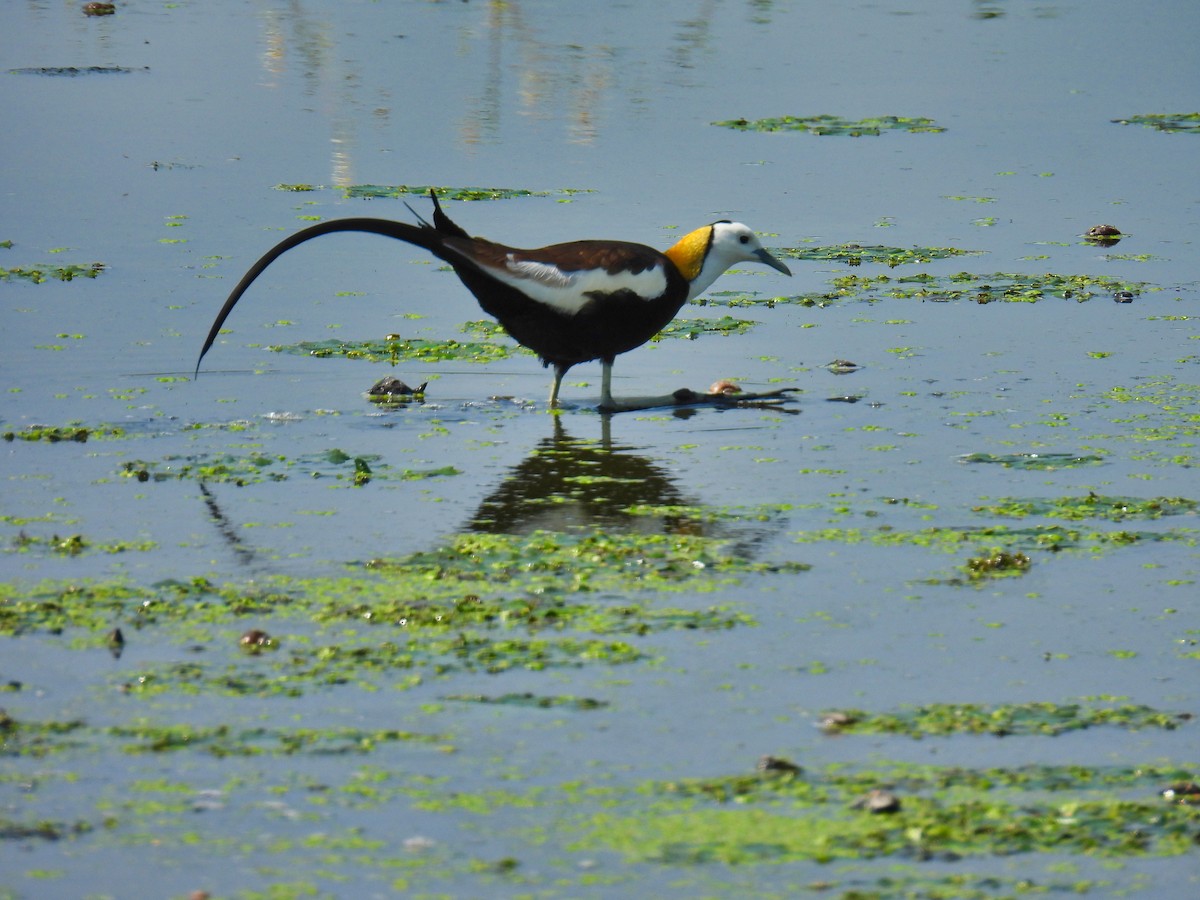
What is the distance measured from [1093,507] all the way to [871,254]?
456 cm

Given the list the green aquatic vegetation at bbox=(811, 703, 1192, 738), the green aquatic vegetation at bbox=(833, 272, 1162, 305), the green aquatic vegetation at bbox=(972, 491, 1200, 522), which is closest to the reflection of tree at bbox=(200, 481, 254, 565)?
the green aquatic vegetation at bbox=(811, 703, 1192, 738)

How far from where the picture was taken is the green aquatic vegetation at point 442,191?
12023mm

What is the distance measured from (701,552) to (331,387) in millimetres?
2753

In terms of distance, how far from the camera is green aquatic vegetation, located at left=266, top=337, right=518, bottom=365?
348 inches

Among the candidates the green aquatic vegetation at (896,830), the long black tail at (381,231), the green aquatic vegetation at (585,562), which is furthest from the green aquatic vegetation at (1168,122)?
the green aquatic vegetation at (896,830)

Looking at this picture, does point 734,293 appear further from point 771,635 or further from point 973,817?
point 973,817

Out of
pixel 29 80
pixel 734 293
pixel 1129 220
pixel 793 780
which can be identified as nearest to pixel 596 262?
pixel 734 293

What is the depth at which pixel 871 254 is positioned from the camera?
1098cm

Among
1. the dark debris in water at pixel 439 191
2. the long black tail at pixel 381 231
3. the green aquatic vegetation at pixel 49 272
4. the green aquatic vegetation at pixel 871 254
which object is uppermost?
the long black tail at pixel 381 231

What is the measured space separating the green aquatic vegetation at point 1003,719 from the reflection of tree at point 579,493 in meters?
1.76

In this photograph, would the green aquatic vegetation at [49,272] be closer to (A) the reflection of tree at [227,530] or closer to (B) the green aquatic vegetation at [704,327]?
(B) the green aquatic vegetation at [704,327]

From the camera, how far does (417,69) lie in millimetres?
17797

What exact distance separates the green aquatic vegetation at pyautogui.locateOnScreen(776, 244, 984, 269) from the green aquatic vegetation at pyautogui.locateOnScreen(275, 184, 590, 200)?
194cm

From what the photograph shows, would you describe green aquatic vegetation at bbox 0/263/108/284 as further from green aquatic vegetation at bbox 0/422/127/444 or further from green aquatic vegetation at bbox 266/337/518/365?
green aquatic vegetation at bbox 0/422/127/444
